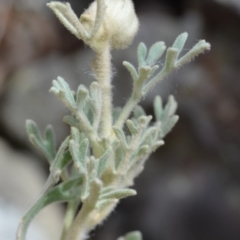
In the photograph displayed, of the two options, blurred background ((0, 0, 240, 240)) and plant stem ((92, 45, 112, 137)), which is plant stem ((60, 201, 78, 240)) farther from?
blurred background ((0, 0, 240, 240))

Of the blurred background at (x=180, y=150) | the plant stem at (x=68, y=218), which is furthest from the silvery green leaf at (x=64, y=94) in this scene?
the blurred background at (x=180, y=150)

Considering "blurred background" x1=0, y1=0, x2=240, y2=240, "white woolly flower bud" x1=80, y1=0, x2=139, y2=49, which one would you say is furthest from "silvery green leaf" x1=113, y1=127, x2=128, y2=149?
"blurred background" x1=0, y1=0, x2=240, y2=240

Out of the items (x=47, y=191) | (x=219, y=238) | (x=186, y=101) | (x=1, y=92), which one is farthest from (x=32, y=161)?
(x=47, y=191)

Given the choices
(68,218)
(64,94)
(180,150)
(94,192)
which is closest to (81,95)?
(64,94)

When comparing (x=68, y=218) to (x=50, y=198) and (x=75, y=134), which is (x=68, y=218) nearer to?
(x=50, y=198)

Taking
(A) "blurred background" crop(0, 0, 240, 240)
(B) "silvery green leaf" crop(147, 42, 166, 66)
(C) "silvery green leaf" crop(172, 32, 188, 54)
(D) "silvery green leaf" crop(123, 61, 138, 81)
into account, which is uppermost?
(C) "silvery green leaf" crop(172, 32, 188, 54)

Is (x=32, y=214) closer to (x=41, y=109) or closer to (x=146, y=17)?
(x=41, y=109)

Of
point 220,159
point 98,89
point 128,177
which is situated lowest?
point 220,159
